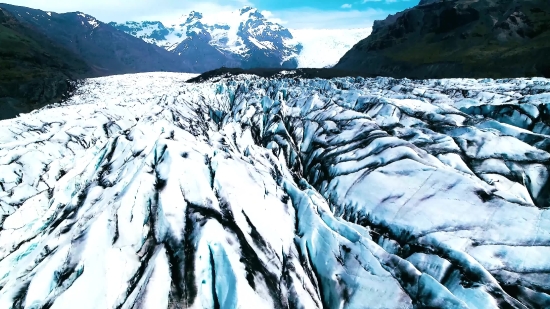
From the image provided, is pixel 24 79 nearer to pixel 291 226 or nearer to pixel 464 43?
pixel 291 226

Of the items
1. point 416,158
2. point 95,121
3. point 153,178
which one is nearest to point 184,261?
point 153,178

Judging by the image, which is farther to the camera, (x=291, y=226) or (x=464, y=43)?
(x=464, y=43)

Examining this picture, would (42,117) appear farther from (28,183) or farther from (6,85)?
(6,85)

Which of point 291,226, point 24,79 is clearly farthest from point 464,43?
point 24,79

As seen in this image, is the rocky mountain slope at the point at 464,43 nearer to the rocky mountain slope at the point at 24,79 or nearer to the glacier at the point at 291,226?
the glacier at the point at 291,226

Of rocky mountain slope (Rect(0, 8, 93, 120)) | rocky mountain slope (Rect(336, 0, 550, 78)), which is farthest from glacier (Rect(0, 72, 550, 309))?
→ rocky mountain slope (Rect(336, 0, 550, 78))

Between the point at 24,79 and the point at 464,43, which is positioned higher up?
the point at 464,43

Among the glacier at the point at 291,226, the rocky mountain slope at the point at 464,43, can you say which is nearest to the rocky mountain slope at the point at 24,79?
the glacier at the point at 291,226

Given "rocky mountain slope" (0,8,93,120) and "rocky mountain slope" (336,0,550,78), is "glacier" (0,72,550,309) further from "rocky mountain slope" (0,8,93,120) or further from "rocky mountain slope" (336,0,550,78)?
"rocky mountain slope" (336,0,550,78)
